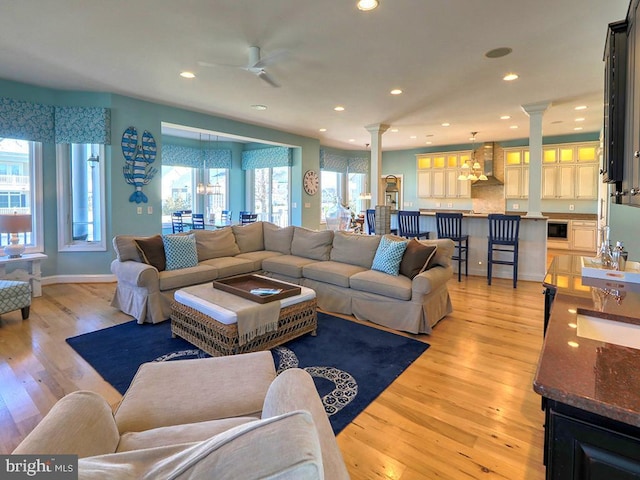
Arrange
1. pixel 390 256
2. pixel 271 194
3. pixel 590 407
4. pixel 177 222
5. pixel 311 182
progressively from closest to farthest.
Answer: pixel 590 407 → pixel 390 256 → pixel 177 222 → pixel 311 182 → pixel 271 194

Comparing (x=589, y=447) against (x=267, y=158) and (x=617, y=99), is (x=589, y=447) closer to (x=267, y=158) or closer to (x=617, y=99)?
(x=617, y=99)

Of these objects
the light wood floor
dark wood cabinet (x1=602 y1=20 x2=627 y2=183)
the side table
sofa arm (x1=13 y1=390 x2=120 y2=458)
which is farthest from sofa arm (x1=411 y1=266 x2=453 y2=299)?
the side table

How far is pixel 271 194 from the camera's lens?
→ 30.9ft

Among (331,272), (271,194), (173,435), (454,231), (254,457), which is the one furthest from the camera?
(271,194)

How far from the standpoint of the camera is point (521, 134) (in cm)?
807

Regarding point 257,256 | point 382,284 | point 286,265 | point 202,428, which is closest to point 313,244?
point 286,265

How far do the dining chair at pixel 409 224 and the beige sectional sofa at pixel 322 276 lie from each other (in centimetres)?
198

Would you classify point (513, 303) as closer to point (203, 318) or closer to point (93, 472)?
point (203, 318)

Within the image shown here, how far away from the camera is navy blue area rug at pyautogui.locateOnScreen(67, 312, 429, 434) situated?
238 centimetres

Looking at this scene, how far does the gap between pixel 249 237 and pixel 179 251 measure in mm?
1331

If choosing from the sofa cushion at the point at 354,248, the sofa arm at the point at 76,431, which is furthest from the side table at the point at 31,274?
the sofa arm at the point at 76,431

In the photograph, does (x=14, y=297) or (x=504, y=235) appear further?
(x=504, y=235)

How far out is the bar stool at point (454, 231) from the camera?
5.58 m

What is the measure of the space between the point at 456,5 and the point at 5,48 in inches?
173
